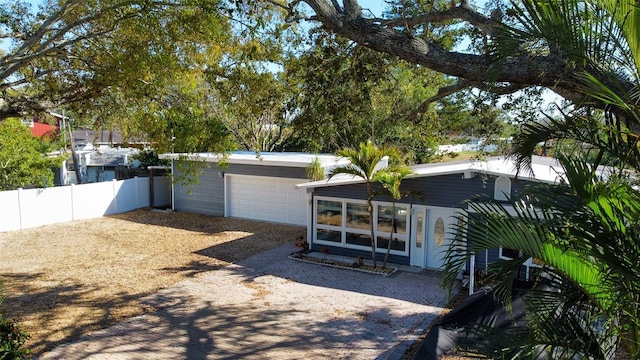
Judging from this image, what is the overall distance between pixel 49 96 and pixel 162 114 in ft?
6.84

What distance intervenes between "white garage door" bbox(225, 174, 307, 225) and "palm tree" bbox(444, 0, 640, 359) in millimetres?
14388

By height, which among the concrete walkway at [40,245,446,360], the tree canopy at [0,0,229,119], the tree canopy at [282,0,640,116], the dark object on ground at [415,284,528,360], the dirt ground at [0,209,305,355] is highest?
the tree canopy at [0,0,229,119]

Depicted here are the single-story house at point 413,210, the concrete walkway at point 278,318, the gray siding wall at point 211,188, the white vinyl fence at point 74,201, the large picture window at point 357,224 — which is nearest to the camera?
the concrete walkway at point 278,318

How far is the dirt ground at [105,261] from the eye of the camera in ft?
28.7

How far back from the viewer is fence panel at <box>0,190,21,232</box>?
15922mm

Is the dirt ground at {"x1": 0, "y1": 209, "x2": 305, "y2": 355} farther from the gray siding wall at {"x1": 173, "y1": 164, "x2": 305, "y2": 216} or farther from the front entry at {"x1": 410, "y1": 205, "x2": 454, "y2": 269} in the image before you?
the front entry at {"x1": 410, "y1": 205, "x2": 454, "y2": 269}

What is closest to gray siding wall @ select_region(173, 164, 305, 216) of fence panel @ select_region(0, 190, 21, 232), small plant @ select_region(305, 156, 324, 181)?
small plant @ select_region(305, 156, 324, 181)

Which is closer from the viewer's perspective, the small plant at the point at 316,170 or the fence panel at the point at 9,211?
the small plant at the point at 316,170

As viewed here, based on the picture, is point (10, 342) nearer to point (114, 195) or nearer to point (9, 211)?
point (9, 211)

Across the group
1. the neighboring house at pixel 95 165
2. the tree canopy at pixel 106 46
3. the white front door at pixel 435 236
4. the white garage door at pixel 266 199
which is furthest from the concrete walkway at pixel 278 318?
the neighboring house at pixel 95 165

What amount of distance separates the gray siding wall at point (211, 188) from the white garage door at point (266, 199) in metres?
0.28

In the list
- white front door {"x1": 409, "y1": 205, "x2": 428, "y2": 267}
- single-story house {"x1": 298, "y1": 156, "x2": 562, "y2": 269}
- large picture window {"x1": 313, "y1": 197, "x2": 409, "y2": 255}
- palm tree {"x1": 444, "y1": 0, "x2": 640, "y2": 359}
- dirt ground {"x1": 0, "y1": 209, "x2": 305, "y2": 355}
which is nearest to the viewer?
palm tree {"x1": 444, "y1": 0, "x2": 640, "y2": 359}

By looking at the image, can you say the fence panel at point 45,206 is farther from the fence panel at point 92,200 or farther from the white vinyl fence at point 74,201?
the fence panel at point 92,200

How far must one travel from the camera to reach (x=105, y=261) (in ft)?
41.5
